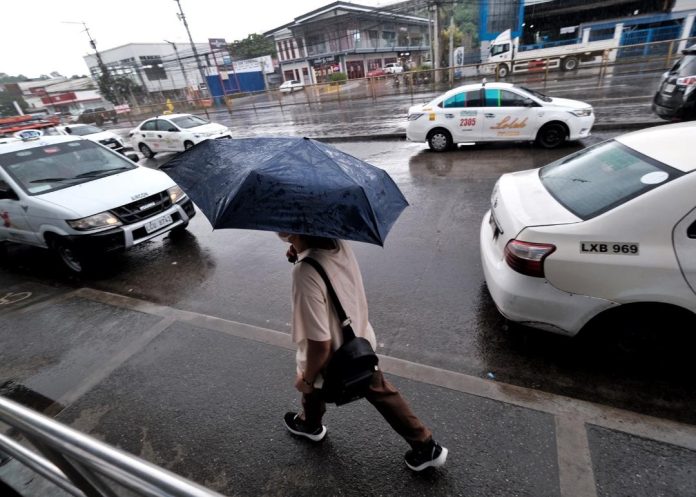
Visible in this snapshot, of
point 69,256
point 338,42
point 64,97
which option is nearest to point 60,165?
point 69,256

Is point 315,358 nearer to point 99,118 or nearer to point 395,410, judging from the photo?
point 395,410

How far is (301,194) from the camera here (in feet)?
4.94

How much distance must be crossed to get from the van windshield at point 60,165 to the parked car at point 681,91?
10.5 metres

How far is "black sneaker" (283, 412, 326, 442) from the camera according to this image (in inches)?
95.5

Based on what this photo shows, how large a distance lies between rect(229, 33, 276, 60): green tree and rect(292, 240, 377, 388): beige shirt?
6898 cm

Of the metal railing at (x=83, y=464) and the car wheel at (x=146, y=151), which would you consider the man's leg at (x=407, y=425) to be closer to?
the metal railing at (x=83, y=464)

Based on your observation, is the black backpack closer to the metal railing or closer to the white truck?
the metal railing

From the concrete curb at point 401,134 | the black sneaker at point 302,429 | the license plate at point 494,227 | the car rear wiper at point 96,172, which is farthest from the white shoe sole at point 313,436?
the concrete curb at point 401,134

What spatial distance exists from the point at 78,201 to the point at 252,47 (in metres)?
67.1

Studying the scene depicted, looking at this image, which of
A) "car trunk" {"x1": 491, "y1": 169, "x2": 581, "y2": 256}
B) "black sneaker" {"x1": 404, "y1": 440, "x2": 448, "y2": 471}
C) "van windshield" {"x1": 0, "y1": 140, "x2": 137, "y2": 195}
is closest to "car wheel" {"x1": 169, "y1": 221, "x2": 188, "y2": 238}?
"van windshield" {"x1": 0, "y1": 140, "x2": 137, "y2": 195}

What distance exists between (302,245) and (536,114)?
8.32 metres

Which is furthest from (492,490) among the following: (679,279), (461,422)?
(679,279)

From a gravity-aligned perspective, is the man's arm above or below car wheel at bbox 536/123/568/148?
above

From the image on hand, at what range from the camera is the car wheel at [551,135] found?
320 inches
